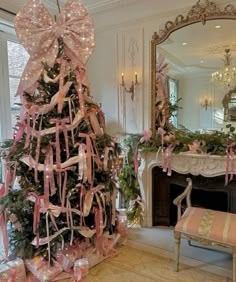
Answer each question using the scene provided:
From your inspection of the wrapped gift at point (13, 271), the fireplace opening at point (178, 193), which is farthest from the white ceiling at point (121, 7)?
the wrapped gift at point (13, 271)

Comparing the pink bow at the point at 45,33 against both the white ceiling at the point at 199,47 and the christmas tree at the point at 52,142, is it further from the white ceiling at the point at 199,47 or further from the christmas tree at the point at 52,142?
the white ceiling at the point at 199,47

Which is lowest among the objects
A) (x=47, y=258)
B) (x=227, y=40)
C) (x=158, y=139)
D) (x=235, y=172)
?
(x=47, y=258)

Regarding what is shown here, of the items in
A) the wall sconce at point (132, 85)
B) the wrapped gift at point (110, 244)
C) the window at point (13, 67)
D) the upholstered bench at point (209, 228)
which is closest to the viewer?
the upholstered bench at point (209, 228)

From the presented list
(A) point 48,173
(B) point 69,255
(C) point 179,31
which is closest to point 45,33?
(A) point 48,173

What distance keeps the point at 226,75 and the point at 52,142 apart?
187 cm

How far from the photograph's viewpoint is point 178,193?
10.3 ft

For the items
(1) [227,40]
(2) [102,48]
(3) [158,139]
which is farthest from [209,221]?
(2) [102,48]

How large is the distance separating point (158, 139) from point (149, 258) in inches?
48.8

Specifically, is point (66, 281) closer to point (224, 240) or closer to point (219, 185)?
point (224, 240)

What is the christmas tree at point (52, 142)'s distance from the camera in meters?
2.03

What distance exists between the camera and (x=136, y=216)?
317 cm

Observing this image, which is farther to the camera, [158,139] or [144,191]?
[144,191]

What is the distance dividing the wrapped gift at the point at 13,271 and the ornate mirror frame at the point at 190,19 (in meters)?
1.89

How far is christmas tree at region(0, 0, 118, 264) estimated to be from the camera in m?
2.03
